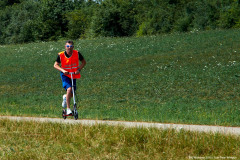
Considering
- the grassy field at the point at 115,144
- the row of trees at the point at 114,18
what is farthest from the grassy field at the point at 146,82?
the row of trees at the point at 114,18

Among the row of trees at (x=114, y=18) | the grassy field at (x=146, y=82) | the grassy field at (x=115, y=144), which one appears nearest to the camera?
the grassy field at (x=115, y=144)

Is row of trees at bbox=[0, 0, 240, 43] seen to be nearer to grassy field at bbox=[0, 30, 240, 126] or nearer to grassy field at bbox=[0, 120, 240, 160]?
grassy field at bbox=[0, 30, 240, 126]

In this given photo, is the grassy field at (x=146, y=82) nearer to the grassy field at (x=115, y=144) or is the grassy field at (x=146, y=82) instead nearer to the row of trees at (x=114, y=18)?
the grassy field at (x=115, y=144)

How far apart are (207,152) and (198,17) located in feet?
156

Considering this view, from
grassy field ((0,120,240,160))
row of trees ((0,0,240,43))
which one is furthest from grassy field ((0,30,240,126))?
row of trees ((0,0,240,43))

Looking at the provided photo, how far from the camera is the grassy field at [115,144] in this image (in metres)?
6.98

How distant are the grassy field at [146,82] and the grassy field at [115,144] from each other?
2499 mm

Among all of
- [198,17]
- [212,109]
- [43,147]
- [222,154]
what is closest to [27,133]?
[43,147]

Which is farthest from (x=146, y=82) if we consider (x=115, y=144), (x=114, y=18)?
(x=114, y=18)

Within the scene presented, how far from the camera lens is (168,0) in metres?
65.1

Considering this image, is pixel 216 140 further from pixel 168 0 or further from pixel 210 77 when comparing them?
pixel 168 0

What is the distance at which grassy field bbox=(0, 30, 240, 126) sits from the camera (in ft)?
45.2

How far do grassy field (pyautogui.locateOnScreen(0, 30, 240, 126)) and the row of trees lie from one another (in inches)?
491

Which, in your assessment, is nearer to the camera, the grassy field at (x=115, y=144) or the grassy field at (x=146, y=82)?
the grassy field at (x=115, y=144)
